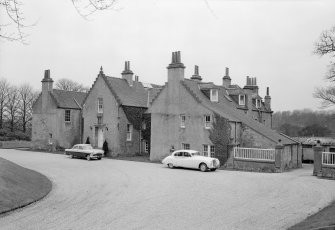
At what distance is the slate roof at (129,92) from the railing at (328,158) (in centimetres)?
2221

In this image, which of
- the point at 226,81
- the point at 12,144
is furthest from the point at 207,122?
the point at 12,144

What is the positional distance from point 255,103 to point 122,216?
4081 cm

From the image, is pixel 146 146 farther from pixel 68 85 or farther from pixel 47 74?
pixel 68 85

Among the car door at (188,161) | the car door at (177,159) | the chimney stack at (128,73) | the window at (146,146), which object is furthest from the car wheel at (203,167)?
the chimney stack at (128,73)

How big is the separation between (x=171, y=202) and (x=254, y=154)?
55.7ft

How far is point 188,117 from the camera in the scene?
36906mm

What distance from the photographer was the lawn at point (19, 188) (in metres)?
15.7

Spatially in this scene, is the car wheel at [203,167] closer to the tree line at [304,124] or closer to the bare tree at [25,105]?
the tree line at [304,124]

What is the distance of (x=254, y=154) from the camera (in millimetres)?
32531

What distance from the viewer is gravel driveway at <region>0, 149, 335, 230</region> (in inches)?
528

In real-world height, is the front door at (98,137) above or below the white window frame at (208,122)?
below

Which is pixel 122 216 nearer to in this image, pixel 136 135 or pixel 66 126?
pixel 136 135

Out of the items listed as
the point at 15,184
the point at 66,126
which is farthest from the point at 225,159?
the point at 66,126

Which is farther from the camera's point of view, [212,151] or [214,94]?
[214,94]
